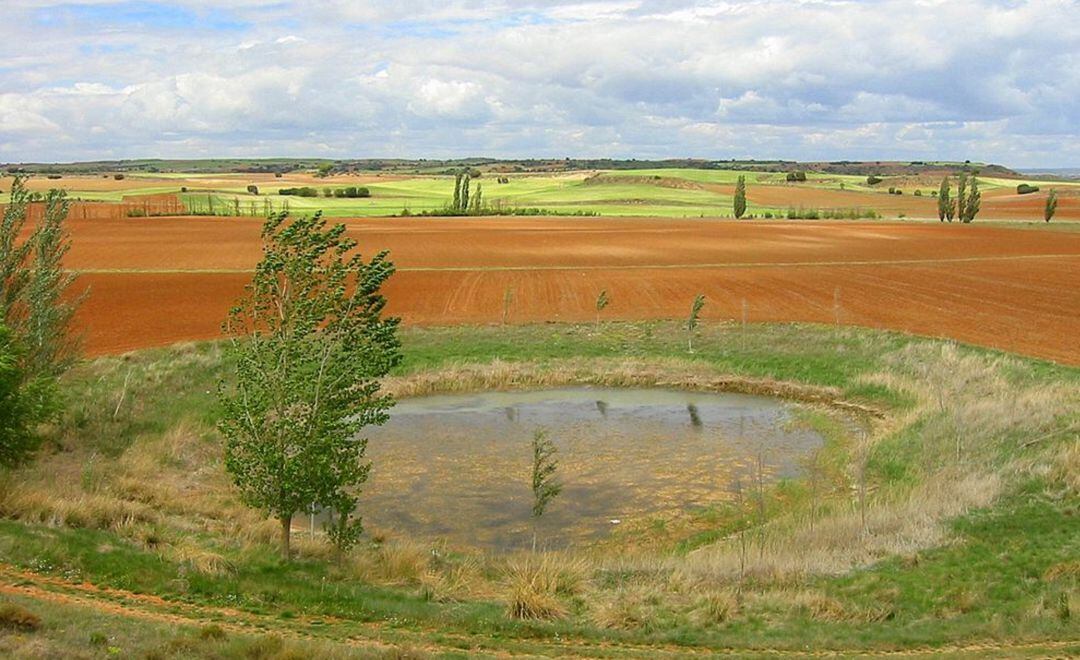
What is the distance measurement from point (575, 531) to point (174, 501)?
907 centimetres

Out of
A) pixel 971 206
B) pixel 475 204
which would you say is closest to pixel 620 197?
pixel 475 204

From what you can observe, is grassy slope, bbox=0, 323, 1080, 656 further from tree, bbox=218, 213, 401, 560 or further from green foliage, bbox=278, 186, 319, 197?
green foliage, bbox=278, 186, 319, 197

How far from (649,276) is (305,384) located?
45.3 meters

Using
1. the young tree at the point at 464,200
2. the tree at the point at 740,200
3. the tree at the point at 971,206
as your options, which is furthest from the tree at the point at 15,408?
the tree at the point at 971,206

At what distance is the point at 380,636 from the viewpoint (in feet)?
42.0

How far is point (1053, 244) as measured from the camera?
80.8m

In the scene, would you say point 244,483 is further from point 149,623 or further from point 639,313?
point 639,313

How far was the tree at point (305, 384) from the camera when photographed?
1617cm

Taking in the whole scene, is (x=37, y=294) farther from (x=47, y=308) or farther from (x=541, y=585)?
(x=541, y=585)

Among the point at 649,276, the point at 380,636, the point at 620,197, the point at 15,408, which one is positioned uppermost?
the point at 620,197

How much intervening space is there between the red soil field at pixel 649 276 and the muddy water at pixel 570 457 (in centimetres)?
1056

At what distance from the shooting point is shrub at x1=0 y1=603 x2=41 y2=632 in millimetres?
10602

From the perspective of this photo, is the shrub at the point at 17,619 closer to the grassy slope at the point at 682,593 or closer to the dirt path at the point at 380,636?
the grassy slope at the point at 682,593

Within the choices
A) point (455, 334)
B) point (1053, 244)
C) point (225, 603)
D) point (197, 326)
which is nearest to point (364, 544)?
point (225, 603)
